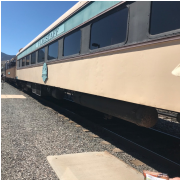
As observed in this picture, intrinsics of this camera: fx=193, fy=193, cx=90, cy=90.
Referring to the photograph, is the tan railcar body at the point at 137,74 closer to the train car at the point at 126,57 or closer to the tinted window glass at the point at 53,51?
the train car at the point at 126,57

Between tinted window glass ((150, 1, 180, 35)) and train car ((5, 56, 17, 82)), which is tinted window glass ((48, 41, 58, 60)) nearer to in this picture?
tinted window glass ((150, 1, 180, 35))

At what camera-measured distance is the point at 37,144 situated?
150 inches

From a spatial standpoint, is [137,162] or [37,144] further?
[37,144]

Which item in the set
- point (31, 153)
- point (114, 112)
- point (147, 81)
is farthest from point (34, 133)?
point (147, 81)

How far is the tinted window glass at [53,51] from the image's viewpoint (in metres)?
6.07

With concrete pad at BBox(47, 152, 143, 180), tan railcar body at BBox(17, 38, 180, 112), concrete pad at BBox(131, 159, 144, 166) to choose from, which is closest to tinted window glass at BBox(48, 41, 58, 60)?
tan railcar body at BBox(17, 38, 180, 112)

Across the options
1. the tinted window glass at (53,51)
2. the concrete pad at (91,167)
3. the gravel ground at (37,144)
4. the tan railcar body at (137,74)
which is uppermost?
the tinted window glass at (53,51)

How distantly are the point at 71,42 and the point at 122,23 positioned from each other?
2.06m

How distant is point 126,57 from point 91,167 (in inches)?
71.0

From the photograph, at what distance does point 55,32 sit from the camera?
6.20m

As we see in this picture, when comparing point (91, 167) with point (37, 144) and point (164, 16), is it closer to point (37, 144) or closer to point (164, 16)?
point (37, 144)

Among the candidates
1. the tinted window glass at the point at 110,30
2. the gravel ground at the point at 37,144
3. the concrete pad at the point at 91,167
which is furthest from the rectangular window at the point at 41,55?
the concrete pad at the point at 91,167

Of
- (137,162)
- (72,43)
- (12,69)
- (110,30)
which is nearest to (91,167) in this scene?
(137,162)

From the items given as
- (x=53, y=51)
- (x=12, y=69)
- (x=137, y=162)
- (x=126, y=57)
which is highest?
(x=53, y=51)
